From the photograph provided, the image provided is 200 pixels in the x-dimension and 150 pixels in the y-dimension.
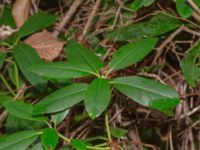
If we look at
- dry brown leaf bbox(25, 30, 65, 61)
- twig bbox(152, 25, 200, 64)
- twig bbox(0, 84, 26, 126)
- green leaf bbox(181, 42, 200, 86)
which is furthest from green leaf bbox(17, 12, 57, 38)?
green leaf bbox(181, 42, 200, 86)

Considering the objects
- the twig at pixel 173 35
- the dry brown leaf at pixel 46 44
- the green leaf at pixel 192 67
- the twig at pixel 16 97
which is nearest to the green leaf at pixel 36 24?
the dry brown leaf at pixel 46 44

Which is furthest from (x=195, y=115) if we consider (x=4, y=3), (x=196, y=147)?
(x=4, y=3)

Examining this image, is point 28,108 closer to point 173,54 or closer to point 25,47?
point 25,47

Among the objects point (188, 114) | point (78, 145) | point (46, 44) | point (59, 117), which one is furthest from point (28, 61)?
point (188, 114)

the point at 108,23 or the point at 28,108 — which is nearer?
the point at 28,108

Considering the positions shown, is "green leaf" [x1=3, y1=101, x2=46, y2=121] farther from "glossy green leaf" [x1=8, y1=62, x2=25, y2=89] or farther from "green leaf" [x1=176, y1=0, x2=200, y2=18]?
"green leaf" [x1=176, y1=0, x2=200, y2=18]

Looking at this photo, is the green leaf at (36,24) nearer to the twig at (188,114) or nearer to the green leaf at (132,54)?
the green leaf at (132,54)

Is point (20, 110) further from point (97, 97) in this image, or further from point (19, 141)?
point (97, 97)
